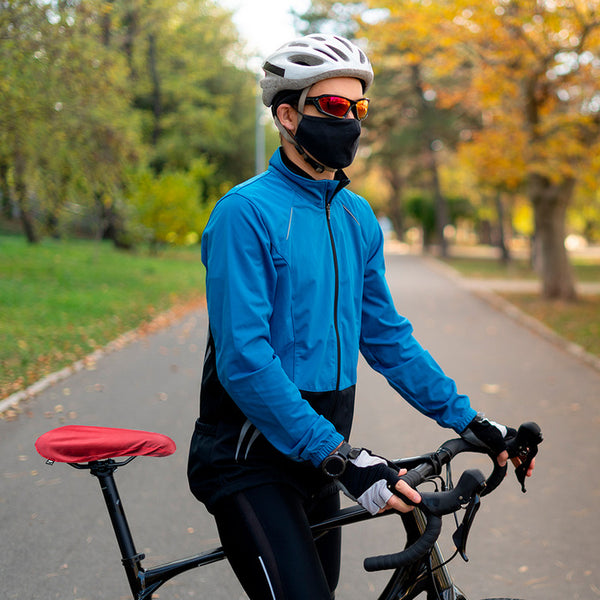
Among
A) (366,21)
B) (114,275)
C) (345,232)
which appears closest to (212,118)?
(114,275)

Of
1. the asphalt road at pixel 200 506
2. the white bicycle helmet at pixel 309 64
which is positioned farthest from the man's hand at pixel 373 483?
the asphalt road at pixel 200 506

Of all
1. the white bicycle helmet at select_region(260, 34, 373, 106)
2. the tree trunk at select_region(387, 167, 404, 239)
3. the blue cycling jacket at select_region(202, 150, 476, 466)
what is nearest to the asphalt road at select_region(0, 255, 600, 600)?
the blue cycling jacket at select_region(202, 150, 476, 466)

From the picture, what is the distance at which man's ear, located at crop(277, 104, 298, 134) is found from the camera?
2.13 metres

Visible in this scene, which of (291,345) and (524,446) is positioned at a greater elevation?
(291,345)

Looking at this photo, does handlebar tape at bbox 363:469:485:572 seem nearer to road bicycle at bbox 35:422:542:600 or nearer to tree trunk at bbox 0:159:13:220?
road bicycle at bbox 35:422:542:600

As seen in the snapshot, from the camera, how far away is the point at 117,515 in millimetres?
2162

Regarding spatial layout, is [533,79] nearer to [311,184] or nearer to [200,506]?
[200,506]

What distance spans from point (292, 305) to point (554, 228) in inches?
709

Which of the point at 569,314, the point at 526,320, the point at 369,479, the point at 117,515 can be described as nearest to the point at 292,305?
the point at 369,479

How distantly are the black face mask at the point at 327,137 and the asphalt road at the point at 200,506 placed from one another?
2.41 meters

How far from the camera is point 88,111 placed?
14.8m

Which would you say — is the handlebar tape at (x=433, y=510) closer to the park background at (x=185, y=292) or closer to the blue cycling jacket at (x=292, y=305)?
the blue cycling jacket at (x=292, y=305)

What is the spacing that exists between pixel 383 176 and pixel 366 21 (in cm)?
3912

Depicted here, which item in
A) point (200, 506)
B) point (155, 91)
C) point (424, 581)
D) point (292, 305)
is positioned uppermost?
point (155, 91)
